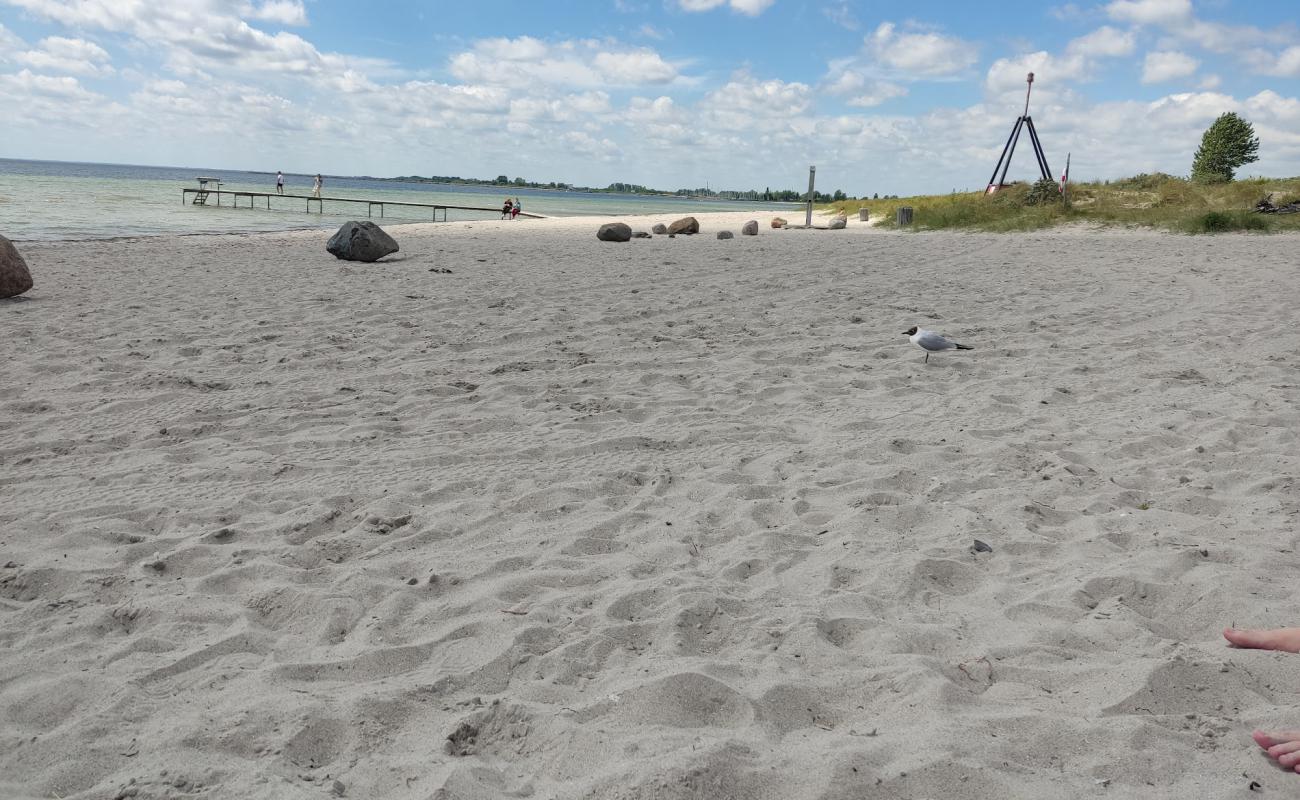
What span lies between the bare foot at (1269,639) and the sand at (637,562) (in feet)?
0.12

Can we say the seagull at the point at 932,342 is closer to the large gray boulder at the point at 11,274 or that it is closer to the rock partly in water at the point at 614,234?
the large gray boulder at the point at 11,274

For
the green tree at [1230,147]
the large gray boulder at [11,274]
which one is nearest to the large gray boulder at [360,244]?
the large gray boulder at [11,274]

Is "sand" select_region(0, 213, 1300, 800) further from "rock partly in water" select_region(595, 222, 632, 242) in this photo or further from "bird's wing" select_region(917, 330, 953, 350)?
"rock partly in water" select_region(595, 222, 632, 242)

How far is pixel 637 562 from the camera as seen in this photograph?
10.6 feet

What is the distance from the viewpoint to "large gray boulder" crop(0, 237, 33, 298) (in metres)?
8.16

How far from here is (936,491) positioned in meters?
3.95

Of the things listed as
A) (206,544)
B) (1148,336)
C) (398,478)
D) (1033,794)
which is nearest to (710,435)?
(398,478)

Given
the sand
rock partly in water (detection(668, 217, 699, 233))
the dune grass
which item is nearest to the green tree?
the dune grass

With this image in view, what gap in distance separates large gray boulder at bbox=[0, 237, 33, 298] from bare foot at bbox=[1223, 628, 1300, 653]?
10.1 m

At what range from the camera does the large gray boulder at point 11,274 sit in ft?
26.8

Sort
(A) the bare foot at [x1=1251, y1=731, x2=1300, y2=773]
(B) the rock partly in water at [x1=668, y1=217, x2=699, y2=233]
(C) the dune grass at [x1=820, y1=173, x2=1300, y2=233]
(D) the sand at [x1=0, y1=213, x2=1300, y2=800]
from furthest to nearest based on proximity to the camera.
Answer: (B) the rock partly in water at [x1=668, y1=217, x2=699, y2=233], (C) the dune grass at [x1=820, y1=173, x2=1300, y2=233], (D) the sand at [x1=0, y1=213, x2=1300, y2=800], (A) the bare foot at [x1=1251, y1=731, x2=1300, y2=773]

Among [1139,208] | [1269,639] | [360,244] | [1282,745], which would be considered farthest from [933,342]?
[1139,208]

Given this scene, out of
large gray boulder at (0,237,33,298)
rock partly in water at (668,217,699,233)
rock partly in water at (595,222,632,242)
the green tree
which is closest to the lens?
large gray boulder at (0,237,33,298)

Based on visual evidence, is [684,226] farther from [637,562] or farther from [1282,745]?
[1282,745]
